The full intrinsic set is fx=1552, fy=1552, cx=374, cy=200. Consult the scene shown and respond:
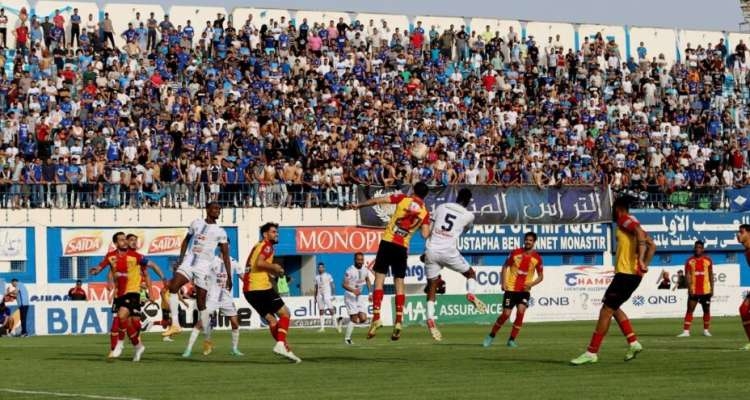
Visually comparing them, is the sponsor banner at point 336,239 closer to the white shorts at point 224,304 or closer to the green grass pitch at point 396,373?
the green grass pitch at point 396,373

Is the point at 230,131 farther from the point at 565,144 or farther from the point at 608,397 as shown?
the point at 608,397

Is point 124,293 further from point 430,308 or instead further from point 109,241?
point 109,241

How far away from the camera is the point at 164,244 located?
5328cm

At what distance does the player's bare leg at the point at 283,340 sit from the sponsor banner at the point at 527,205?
3200 centimetres

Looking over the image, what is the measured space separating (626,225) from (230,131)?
33.5 m

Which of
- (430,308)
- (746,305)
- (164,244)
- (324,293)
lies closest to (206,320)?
(430,308)

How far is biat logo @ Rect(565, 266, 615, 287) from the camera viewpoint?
5609cm

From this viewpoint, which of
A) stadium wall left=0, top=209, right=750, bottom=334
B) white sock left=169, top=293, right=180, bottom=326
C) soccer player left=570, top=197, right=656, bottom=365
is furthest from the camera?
stadium wall left=0, top=209, right=750, bottom=334

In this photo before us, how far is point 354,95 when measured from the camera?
194 feet

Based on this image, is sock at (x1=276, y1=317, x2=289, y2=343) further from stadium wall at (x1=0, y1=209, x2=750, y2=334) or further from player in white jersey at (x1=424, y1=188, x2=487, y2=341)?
stadium wall at (x1=0, y1=209, x2=750, y2=334)

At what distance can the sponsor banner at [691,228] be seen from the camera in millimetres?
61844

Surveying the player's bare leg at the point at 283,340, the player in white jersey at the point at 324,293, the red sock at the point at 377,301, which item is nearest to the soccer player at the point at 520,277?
Answer: the red sock at the point at 377,301

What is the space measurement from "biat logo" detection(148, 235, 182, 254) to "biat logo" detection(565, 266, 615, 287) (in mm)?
14076

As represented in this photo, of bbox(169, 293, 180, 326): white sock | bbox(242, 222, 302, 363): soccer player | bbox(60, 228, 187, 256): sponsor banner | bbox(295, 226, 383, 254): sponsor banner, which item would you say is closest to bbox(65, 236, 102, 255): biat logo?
bbox(60, 228, 187, 256): sponsor banner
